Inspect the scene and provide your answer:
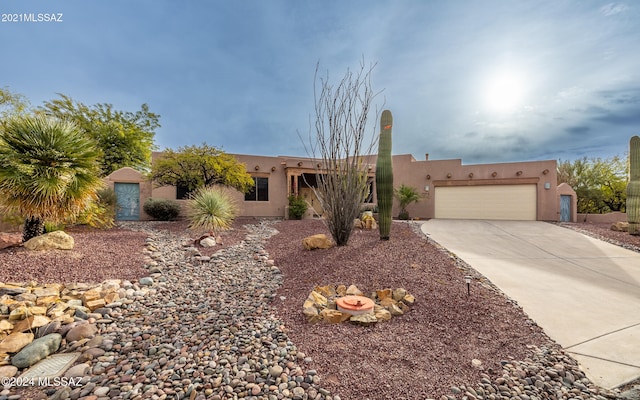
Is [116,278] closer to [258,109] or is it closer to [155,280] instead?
[155,280]

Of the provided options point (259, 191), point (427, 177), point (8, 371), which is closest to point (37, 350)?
point (8, 371)

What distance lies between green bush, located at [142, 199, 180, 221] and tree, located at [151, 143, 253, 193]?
1.42 meters

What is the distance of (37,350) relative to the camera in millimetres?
2730

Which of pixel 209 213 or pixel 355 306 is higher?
pixel 209 213

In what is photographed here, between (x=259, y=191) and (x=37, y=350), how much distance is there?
41.2ft

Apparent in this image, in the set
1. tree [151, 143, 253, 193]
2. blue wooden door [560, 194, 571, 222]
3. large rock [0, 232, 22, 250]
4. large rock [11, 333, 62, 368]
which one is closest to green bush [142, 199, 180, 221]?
tree [151, 143, 253, 193]

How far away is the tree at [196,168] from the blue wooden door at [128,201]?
274 cm

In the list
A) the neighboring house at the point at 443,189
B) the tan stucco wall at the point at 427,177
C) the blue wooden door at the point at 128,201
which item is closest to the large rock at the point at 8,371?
the neighboring house at the point at 443,189

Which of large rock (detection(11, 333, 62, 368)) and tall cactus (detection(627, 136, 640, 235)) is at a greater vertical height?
tall cactus (detection(627, 136, 640, 235))

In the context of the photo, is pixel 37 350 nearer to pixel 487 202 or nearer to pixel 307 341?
pixel 307 341

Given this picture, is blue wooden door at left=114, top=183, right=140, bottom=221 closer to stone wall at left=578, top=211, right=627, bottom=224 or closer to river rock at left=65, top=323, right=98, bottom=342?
river rock at left=65, top=323, right=98, bottom=342

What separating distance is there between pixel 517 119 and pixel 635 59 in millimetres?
3904

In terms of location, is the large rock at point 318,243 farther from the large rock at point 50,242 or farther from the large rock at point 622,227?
the large rock at point 622,227

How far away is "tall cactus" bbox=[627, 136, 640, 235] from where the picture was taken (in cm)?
930
